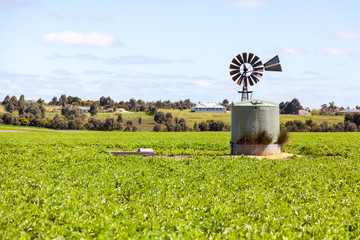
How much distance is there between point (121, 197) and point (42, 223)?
427 centimetres

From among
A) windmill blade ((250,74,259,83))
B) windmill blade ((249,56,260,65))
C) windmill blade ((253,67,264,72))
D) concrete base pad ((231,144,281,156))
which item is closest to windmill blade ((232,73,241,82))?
windmill blade ((250,74,259,83))

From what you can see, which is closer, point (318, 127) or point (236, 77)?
point (236, 77)

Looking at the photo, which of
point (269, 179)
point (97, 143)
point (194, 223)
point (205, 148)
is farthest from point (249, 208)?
point (97, 143)

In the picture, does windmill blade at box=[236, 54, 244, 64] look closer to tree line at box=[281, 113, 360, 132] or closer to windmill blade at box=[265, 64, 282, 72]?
windmill blade at box=[265, 64, 282, 72]

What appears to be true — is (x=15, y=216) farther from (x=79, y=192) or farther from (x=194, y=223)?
(x=194, y=223)

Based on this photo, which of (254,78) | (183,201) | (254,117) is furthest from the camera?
(254,78)

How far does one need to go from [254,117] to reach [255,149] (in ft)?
8.55

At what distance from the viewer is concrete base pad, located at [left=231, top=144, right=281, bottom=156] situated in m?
28.4

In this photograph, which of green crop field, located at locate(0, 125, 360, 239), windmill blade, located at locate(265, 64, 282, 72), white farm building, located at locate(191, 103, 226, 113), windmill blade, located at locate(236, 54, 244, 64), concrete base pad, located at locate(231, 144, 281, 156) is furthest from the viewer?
white farm building, located at locate(191, 103, 226, 113)

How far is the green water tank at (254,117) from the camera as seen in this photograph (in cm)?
2789

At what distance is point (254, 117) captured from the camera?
91.5 feet

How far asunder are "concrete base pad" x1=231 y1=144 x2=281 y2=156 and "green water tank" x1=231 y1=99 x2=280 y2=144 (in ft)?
2.46

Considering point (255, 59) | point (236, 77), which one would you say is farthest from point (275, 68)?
point (236, 77)

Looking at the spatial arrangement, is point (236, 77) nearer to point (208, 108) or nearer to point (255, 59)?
point (255, 59)
